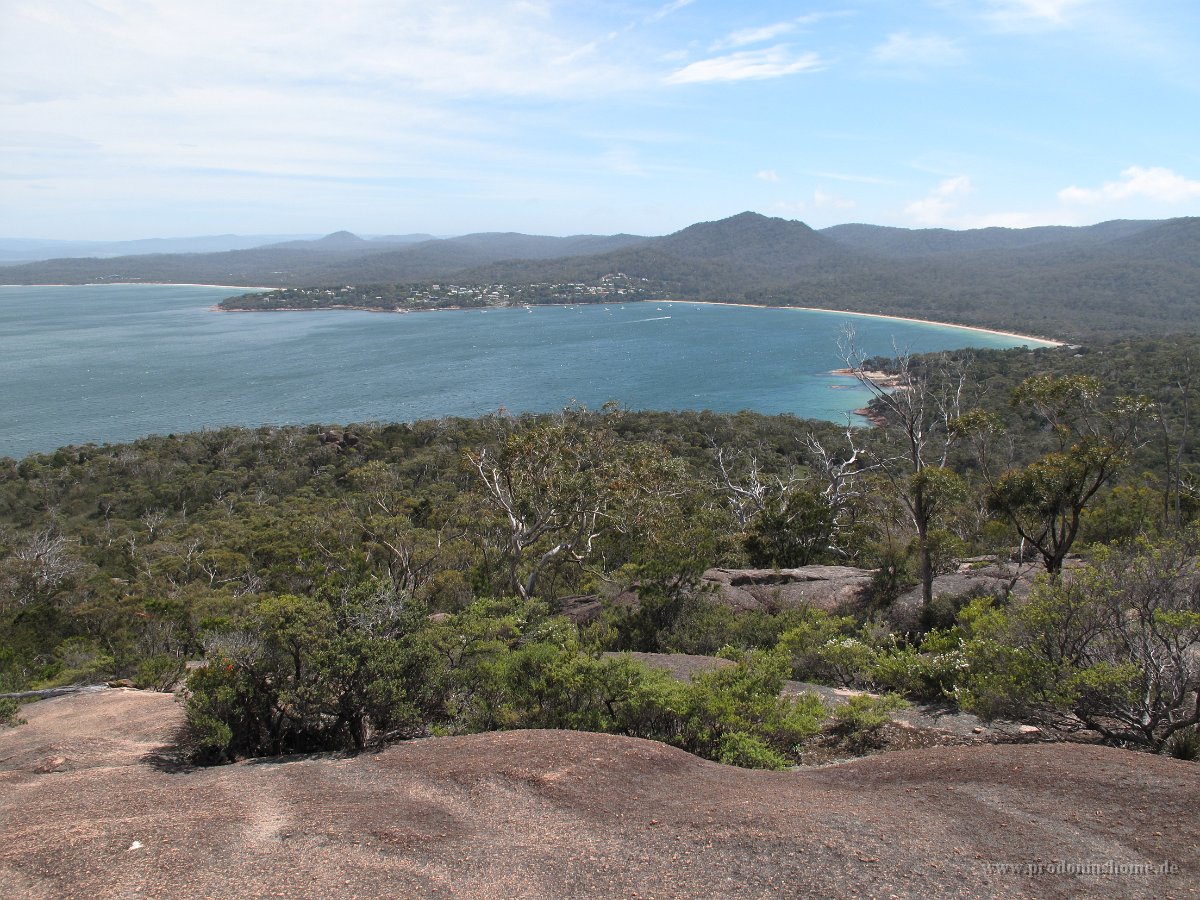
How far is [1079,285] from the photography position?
145625 mm

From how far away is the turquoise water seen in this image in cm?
7038

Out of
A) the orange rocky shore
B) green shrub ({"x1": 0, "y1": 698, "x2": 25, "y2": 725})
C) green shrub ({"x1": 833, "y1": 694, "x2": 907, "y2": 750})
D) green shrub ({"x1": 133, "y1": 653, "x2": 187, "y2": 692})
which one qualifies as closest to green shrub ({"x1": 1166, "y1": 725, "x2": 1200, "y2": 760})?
the orange rocky shore

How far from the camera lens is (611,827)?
5754mm

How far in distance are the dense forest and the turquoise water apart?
37.9m

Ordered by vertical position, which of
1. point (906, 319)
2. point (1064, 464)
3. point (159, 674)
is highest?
point (906, 319)

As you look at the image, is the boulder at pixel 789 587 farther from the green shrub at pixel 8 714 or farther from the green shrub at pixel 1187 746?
the green shrub at pixel 8 714

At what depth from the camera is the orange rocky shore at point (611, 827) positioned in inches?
192

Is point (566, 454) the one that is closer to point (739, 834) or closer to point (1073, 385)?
point (1073, 385)

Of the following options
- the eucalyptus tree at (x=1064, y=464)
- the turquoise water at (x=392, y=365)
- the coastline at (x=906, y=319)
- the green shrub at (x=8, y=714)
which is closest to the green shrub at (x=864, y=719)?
the eucalyptus tree at (x=1064, y=464)

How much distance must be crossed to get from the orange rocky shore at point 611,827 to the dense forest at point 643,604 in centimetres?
98

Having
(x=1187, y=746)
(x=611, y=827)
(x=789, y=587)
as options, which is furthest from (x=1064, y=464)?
(x=611, y=827)

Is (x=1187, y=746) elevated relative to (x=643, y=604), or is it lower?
elevated

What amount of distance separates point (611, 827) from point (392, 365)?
91923mm

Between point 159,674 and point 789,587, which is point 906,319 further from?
point 159,674
